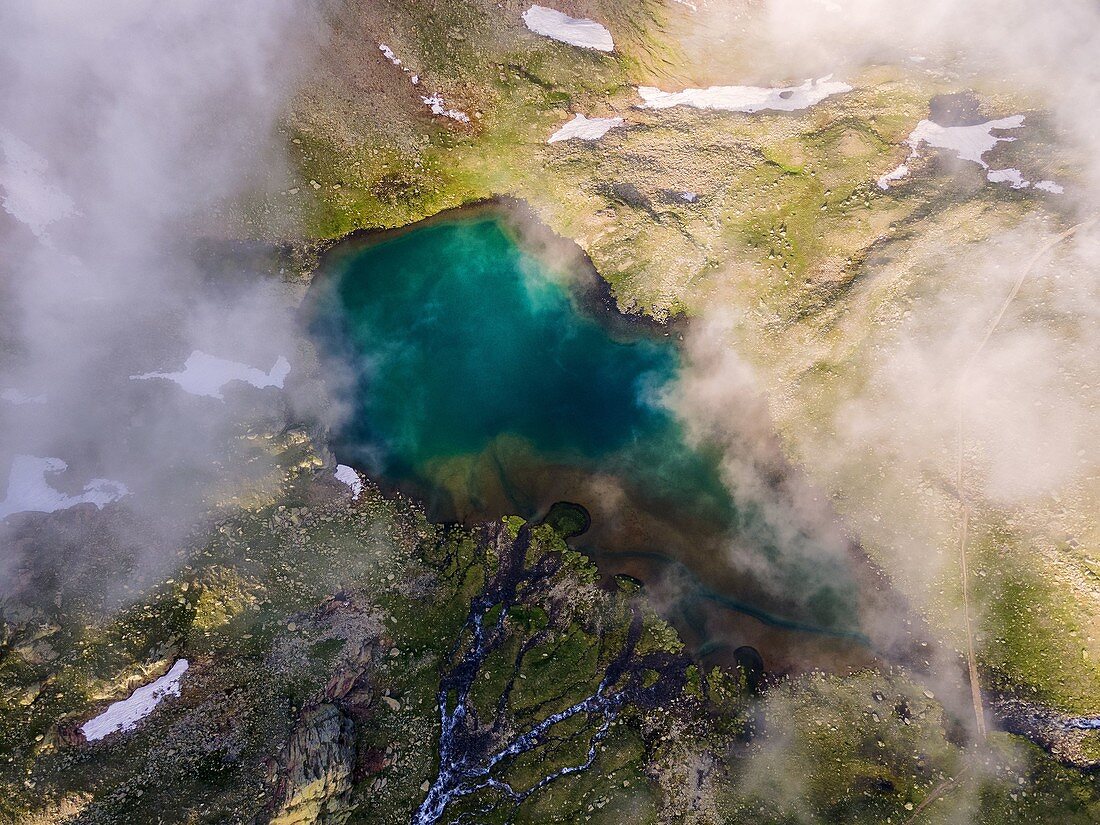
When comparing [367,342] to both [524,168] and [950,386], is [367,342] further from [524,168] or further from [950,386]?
[950,386]

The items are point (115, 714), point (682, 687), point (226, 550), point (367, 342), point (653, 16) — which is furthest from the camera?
point (653, 16)

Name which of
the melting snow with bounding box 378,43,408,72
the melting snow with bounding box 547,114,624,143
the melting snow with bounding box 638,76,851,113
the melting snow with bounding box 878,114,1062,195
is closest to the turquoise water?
the melting snow with bounding box 547,114,624,143

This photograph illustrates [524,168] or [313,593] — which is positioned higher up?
[524,168]

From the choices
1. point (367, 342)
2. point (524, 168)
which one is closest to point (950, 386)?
point (524, 168)

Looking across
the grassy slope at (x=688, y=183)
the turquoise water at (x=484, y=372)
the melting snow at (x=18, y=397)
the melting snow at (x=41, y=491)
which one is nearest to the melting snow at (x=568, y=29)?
the grassy slope at (x=688, y=183)

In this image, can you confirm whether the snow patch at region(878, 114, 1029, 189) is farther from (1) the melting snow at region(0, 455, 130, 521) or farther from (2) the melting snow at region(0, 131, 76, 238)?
(2) the melting snow at region(0, 131, 76, 238)

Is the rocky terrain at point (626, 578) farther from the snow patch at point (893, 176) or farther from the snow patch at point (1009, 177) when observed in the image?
the snow patch at point (1009, 177)
